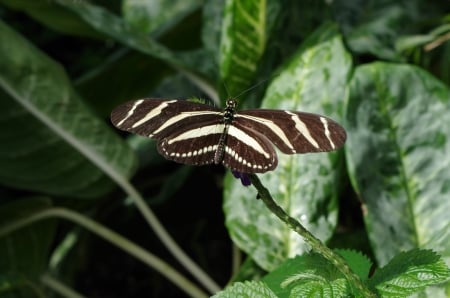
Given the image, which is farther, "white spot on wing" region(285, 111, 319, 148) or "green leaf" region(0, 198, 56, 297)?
"green leaf" region(0, 198, 56, 297)

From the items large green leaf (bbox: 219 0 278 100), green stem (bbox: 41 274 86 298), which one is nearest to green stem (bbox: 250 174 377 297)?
large green leaf (bbox: 219 0 278 100)

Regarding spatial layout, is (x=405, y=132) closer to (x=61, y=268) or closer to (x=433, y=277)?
(x=433, y=277)

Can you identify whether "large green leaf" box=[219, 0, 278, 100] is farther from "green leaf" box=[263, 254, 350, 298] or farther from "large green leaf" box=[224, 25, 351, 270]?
"green leaf" box=[263, 254, 350, 298]

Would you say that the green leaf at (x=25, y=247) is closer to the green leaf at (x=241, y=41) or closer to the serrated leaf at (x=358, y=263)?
the green leaf at (x=241, y=41)

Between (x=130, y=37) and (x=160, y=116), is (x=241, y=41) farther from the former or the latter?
(x=160, y=116)

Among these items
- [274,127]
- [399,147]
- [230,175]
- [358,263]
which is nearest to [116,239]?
[230,175]

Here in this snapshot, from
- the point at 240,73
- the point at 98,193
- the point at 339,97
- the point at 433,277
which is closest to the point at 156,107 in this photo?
the point at 433,277

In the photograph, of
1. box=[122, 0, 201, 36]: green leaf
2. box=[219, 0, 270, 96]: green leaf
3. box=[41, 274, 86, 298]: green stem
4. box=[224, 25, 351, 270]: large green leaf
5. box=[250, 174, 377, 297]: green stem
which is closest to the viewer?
box=[250, 174, 377, 297]: green stem
